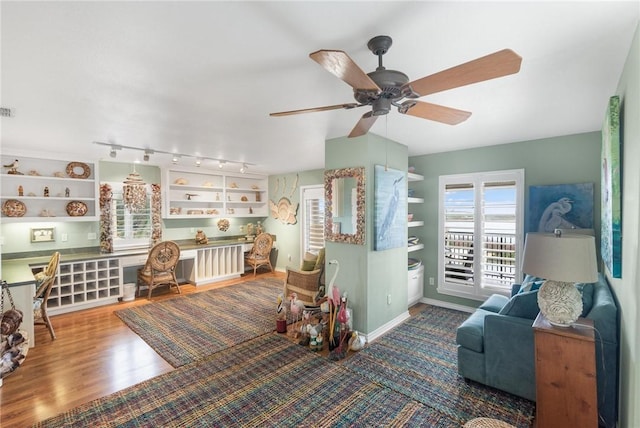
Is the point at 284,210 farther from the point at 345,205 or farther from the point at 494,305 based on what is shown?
the point at 494,305

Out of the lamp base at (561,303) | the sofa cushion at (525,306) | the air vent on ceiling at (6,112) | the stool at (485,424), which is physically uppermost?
the air vent on ceiling at (6,112)

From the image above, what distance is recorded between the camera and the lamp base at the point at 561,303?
180 centimetres

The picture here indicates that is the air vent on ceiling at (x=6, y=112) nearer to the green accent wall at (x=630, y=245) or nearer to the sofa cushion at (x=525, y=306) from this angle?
the green accent wall at (x=630, y=245)

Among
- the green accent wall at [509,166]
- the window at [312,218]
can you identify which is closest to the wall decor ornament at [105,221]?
the window at [312,218]

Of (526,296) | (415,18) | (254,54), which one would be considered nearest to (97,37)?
(254,54)

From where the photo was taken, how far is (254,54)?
1.65m

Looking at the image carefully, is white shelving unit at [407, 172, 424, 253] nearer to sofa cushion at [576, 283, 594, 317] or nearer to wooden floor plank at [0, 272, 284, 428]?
sofa cushion at [576, 283, 594, 317]

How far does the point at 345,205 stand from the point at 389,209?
555mm

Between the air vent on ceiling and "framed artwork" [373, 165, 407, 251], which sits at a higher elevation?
the air vent on ceiling

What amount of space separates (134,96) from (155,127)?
871 millimetres

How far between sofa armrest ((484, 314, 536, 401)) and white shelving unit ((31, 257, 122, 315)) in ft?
17.3

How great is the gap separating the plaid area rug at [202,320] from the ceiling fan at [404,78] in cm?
293

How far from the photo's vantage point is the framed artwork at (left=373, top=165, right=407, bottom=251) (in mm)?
3336

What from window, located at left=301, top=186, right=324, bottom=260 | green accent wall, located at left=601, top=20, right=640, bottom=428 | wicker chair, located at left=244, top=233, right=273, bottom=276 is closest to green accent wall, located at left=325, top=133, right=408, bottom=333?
green accent wall, located at left=601, top=20, right=640, bottom=428
